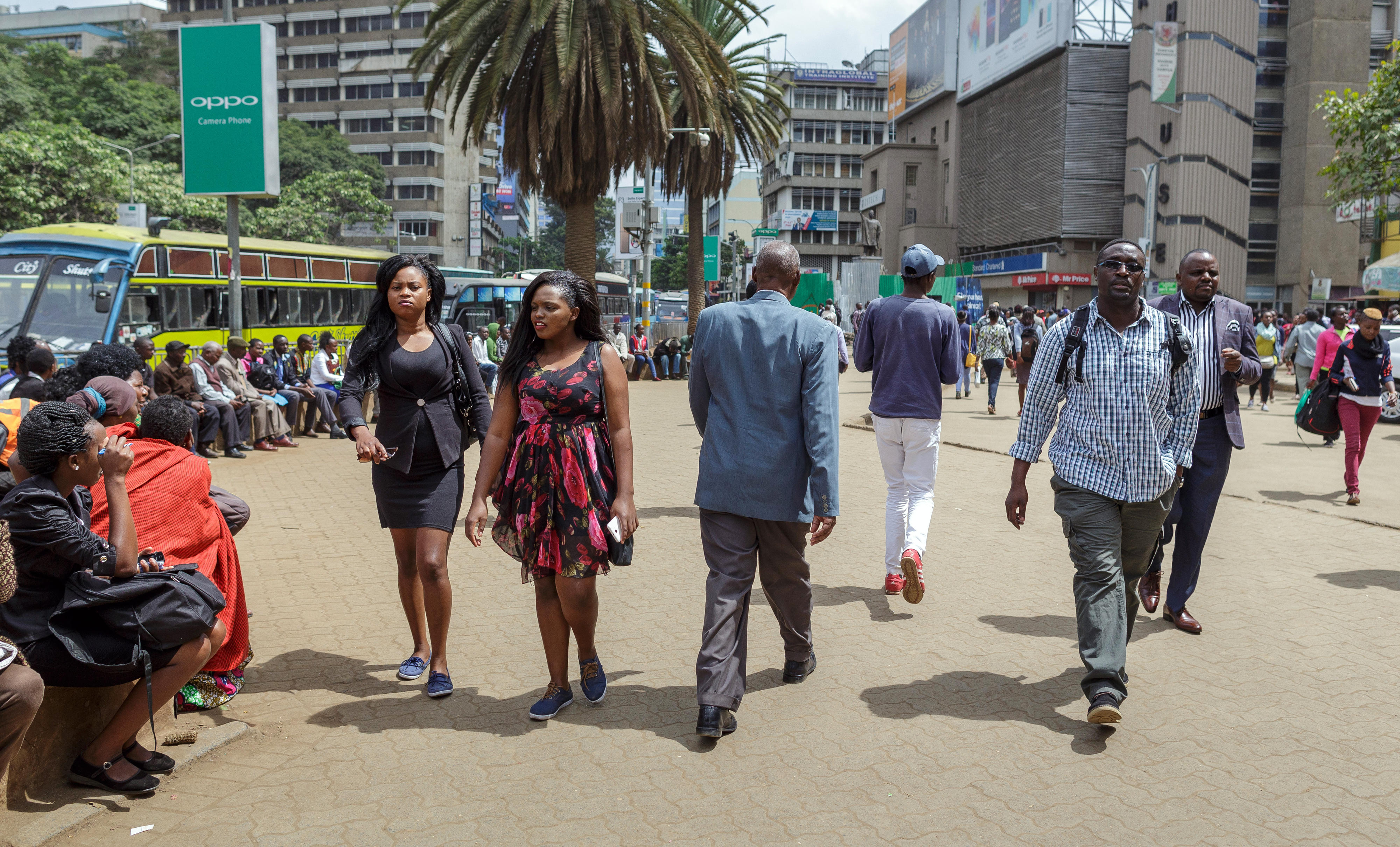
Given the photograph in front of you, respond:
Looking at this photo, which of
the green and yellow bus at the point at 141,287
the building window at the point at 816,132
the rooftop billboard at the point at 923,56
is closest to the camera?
the green and yellow bus at the point at 141,287

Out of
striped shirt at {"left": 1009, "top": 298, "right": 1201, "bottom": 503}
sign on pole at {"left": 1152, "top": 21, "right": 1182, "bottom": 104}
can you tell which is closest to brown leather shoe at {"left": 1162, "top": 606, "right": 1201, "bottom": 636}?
striped shirt at {"left": 1009, "top": 298, "right": 1201, "bottom": 503}

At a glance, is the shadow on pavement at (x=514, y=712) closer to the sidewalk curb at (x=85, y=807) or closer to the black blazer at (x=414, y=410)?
the sidewalk curb at (x=85, y=807)

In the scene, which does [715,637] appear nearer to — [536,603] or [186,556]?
[536,603]

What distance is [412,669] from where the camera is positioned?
476 cm

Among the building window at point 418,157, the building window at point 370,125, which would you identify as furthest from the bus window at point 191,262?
the building window at point 370,125

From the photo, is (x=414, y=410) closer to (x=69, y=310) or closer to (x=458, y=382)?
(x=458, y=382)

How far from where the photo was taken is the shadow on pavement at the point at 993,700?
418cm

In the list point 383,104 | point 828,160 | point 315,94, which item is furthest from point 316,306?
point 828,160

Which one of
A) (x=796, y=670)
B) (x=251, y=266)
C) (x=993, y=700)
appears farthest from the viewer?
(x=251, y=266)

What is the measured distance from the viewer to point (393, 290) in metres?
4.59

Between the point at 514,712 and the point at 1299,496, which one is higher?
the point at 1299,496

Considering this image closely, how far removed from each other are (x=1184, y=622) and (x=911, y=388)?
5.84 feet

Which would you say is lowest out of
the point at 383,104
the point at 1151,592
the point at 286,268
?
the point at 1151,592

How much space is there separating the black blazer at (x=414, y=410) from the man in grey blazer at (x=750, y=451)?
101 cm
